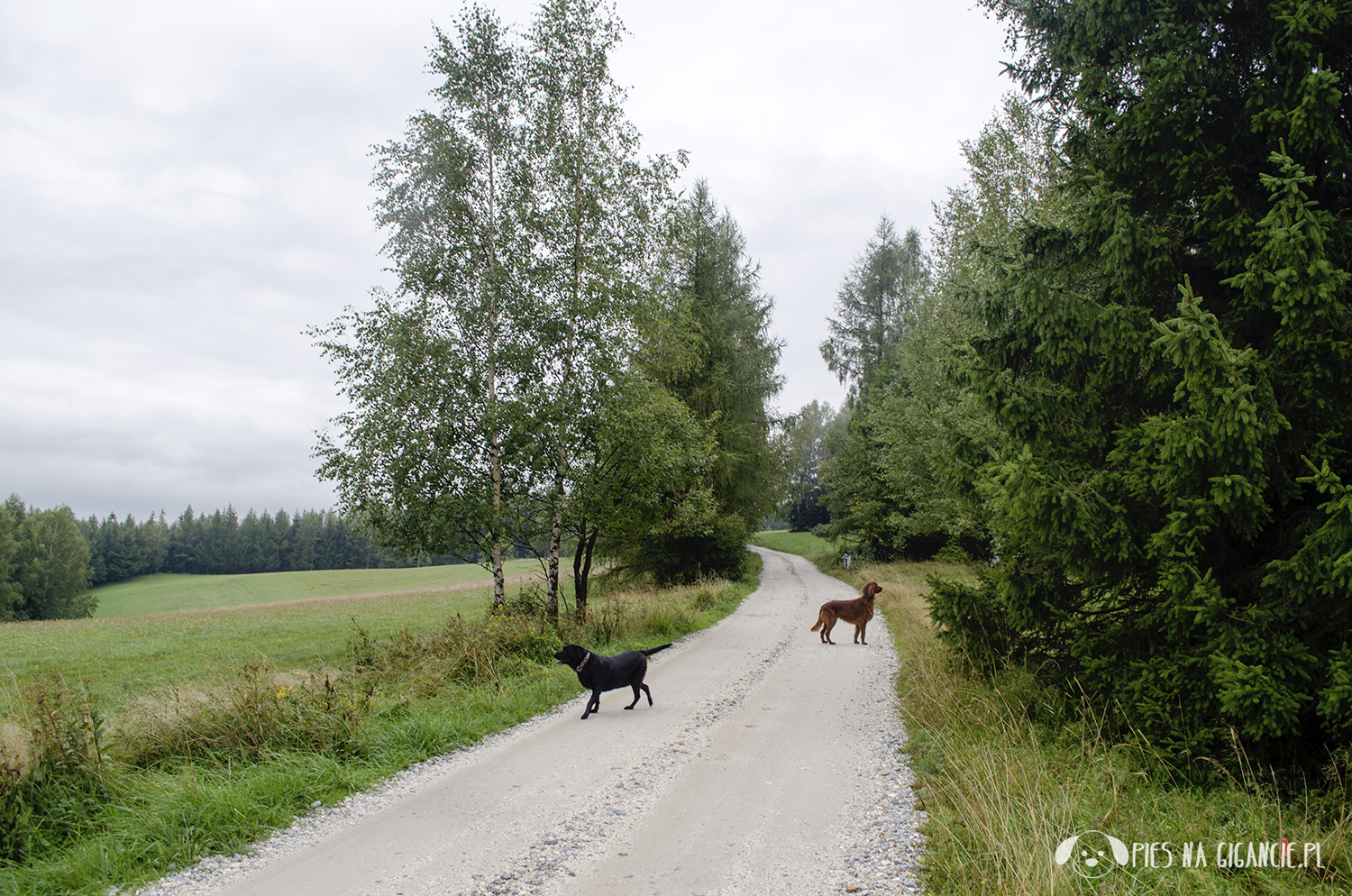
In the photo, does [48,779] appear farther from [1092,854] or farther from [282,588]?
[282,588]

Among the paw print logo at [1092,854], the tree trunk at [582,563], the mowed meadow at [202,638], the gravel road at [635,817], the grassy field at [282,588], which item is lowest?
the grassy field at [282,588]

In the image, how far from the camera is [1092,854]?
12.2 ft

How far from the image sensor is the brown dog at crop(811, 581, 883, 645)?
12328 millimetres

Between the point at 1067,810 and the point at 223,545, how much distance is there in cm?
11258

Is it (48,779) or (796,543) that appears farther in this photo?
(796,543)

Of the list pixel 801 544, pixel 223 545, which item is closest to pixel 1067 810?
pixel 801 544

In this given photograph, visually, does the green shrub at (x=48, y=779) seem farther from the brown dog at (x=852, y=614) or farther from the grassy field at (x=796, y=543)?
the grassy field at (x=796, y=543)

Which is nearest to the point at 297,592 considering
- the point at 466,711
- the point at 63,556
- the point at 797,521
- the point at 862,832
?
the point at 63,556

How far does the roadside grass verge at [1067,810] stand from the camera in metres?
3.46

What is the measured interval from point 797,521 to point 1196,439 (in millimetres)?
61684

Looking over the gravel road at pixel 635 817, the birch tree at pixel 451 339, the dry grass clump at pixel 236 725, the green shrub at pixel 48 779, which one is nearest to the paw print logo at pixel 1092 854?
the gravel road at pixel 635 817

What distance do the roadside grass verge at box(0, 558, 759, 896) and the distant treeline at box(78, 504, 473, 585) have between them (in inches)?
3251

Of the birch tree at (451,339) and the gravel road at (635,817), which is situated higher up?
the birch tree at (451,339)

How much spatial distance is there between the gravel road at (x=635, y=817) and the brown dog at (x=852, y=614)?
4.44 m
